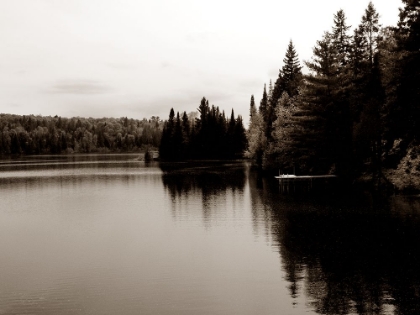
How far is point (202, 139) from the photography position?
5064 inches

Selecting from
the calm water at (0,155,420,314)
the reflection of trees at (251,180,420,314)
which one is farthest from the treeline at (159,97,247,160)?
the reflection of trees at (251,180,420,314)

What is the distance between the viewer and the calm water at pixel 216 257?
14.9m

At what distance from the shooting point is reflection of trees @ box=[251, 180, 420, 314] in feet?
47.8

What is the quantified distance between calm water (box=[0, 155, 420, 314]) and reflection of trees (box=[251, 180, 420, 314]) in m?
0.06

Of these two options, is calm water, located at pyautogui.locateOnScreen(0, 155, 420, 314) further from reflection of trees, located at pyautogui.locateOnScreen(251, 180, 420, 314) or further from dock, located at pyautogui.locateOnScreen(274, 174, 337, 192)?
dock, located at pyautogui.locateOnScreen(274, 174, 337, 192)

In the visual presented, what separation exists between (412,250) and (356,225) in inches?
243

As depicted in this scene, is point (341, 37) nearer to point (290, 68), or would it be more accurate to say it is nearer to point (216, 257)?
point (290, 68)

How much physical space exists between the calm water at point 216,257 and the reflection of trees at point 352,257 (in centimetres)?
6

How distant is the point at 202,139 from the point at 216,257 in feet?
356

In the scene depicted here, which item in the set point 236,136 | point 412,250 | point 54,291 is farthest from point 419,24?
point 236,136

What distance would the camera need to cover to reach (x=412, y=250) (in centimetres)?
2005

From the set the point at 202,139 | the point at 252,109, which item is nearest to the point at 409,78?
the point at 252,109

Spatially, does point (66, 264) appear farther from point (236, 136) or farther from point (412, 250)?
point (236, 136)

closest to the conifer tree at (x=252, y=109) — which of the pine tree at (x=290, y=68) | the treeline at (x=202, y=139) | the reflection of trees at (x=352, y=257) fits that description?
the treeline at (x=202, y=139)
